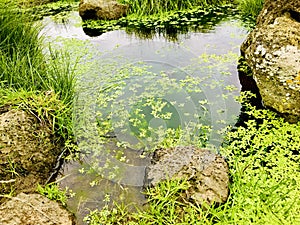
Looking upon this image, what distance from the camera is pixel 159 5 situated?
551 cm

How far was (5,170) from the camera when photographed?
7.39 feet

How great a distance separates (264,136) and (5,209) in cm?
204

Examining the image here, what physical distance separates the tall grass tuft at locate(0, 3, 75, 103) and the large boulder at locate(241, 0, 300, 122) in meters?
1.83

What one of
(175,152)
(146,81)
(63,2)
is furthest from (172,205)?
(63,2)

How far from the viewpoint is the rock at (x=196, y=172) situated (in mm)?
1968

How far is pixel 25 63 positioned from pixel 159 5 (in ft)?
10.5

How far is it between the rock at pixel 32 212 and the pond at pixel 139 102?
24 cm

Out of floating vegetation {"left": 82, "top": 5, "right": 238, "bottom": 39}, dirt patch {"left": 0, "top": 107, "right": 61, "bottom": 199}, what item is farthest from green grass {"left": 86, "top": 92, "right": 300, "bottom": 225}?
floating vegetation {"left": 82, "top": 5, "right": 238, "bottom": 39}

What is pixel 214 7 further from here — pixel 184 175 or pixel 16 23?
pixel 184 175

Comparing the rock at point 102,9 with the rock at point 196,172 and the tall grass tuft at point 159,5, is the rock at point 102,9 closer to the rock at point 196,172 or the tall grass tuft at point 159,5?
the tall grass tuft at point 159,5

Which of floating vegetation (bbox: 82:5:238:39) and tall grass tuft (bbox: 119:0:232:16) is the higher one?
tall grass tuft (bbox: 119:0:232:16)

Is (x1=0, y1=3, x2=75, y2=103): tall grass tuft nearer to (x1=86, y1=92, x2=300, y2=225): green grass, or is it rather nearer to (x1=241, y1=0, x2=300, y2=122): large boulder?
(x1=86, y1=92, x2=300, y2=225): green grass

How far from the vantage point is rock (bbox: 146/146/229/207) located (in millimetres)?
1968

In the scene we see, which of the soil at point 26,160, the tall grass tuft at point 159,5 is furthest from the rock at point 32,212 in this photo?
the tall grass tuft at point 159,5
